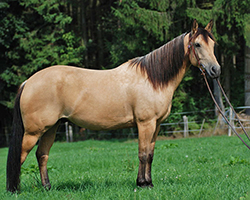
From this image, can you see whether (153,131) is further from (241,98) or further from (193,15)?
(241,98)

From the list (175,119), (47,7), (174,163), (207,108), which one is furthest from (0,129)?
(174,163)

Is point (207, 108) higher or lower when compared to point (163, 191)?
lower

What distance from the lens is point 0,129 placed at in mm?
24203

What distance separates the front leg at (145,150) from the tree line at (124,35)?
10936 millimetres

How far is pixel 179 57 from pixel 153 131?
123 centimetres

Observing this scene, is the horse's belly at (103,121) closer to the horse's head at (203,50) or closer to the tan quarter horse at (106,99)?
the tan quarter horse at (106,99)

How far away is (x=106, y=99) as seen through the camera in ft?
14.5

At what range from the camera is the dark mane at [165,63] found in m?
4.55

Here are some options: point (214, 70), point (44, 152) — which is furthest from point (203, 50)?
point (44, 152)

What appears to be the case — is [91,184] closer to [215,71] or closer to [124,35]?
[215,71]

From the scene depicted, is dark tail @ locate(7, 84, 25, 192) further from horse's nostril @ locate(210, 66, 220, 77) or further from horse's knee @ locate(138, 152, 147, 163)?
horse's nostril @ locate(210, 66, 220, 77)

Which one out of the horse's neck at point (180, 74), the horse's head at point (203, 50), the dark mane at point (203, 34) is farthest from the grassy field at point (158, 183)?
the dark mane at point (203, 34)

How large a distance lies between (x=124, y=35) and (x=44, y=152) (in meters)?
12.7

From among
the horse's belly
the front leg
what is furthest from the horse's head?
the horse's belly
